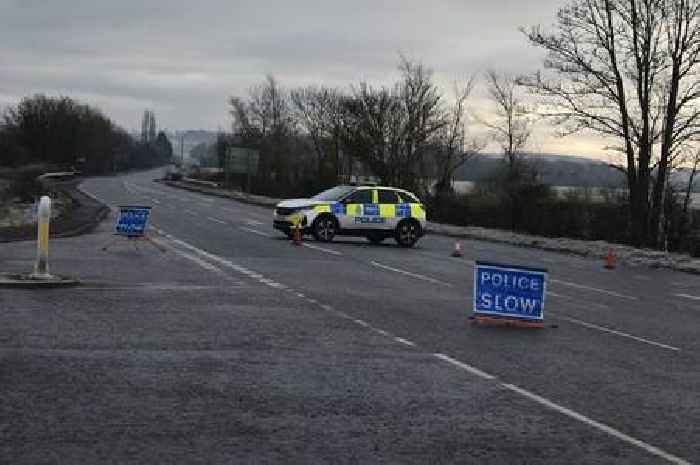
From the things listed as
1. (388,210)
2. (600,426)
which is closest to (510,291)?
(600,426)

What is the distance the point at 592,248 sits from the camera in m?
31.0

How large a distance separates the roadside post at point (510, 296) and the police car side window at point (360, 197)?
1523 cm

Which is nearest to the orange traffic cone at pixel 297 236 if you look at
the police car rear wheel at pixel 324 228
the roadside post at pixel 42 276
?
the police car rear wheel at pixel 324 228

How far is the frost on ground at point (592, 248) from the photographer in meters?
26.6

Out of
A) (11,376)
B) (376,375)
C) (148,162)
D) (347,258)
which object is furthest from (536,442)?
(148,162)

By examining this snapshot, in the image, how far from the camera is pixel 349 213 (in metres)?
27.7

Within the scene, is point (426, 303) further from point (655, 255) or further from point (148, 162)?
point (148, 162)

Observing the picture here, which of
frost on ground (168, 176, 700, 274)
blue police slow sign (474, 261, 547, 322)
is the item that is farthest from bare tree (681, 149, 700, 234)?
blue police slow sign (474, 261, 547, 322)

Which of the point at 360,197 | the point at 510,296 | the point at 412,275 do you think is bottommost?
the point at 412,275

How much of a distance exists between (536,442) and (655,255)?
24.1m

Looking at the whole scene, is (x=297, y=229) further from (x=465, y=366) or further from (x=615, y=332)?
(x=465, y=366)

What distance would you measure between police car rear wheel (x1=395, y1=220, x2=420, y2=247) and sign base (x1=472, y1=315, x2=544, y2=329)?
15648 mm

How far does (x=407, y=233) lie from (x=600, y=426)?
2158 centimetres

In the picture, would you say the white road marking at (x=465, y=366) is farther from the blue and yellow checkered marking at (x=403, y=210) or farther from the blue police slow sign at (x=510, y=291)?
the blue and yellow checkered marking at (x=403, y=210)
